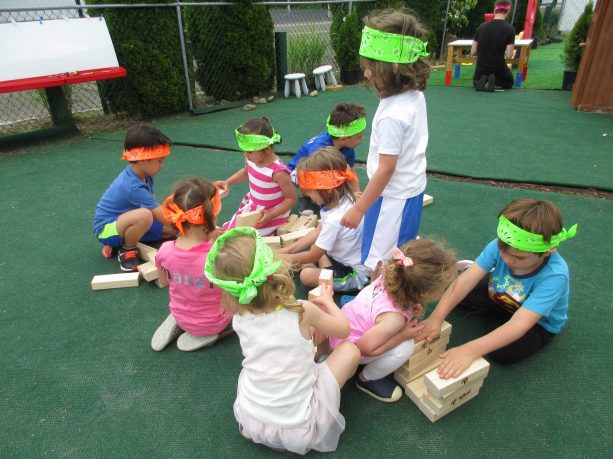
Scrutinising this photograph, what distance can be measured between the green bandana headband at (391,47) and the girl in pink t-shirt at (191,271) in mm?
1205

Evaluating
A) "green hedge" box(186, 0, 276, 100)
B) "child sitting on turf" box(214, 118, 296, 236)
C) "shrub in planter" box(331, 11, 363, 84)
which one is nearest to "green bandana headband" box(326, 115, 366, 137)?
"child sitting on turf" box(214, 118, 296, 236)

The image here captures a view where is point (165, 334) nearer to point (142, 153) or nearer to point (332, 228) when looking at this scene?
point (332, 228)

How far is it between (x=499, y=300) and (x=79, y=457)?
2.34 metres

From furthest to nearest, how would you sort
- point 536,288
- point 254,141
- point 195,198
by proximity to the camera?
1. point 254,141
2. point 195,198
3. point 536,288

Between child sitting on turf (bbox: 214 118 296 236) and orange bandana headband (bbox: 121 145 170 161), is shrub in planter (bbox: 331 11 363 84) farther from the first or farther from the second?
orange bandana headband (bbox: 121 145 170 161)

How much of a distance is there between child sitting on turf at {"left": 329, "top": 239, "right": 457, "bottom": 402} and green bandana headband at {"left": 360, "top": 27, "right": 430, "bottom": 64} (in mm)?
959

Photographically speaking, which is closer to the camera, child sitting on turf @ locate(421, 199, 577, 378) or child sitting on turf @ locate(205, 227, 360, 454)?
child sitting on turf @ locate(205, 227, 360, 454)

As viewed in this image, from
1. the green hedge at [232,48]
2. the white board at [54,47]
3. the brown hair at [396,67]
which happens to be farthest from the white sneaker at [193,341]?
the green hedge at [232,48]

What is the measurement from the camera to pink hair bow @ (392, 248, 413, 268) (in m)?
1.98

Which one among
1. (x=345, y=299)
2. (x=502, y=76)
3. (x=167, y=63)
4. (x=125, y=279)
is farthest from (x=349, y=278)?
(x=502, y=76)

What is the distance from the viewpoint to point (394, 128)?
2318 millimetres

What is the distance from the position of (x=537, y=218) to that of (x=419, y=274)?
613 millimetres

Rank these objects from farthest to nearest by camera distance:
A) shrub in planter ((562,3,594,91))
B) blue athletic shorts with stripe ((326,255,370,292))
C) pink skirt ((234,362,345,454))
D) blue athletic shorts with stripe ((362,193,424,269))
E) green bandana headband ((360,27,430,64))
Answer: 1. shrub in planter ((562,3,594,91))
2. blue athletic shorts with stripe ((326,255,370,292))
3. blue athletic shorts with stripe ((362,193,424,269))
4. green bandana headband ((360,27,430,64))
5. pink skirt ((234,362,345,454))

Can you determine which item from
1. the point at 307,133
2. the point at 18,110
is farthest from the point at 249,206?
the point at 18,110
